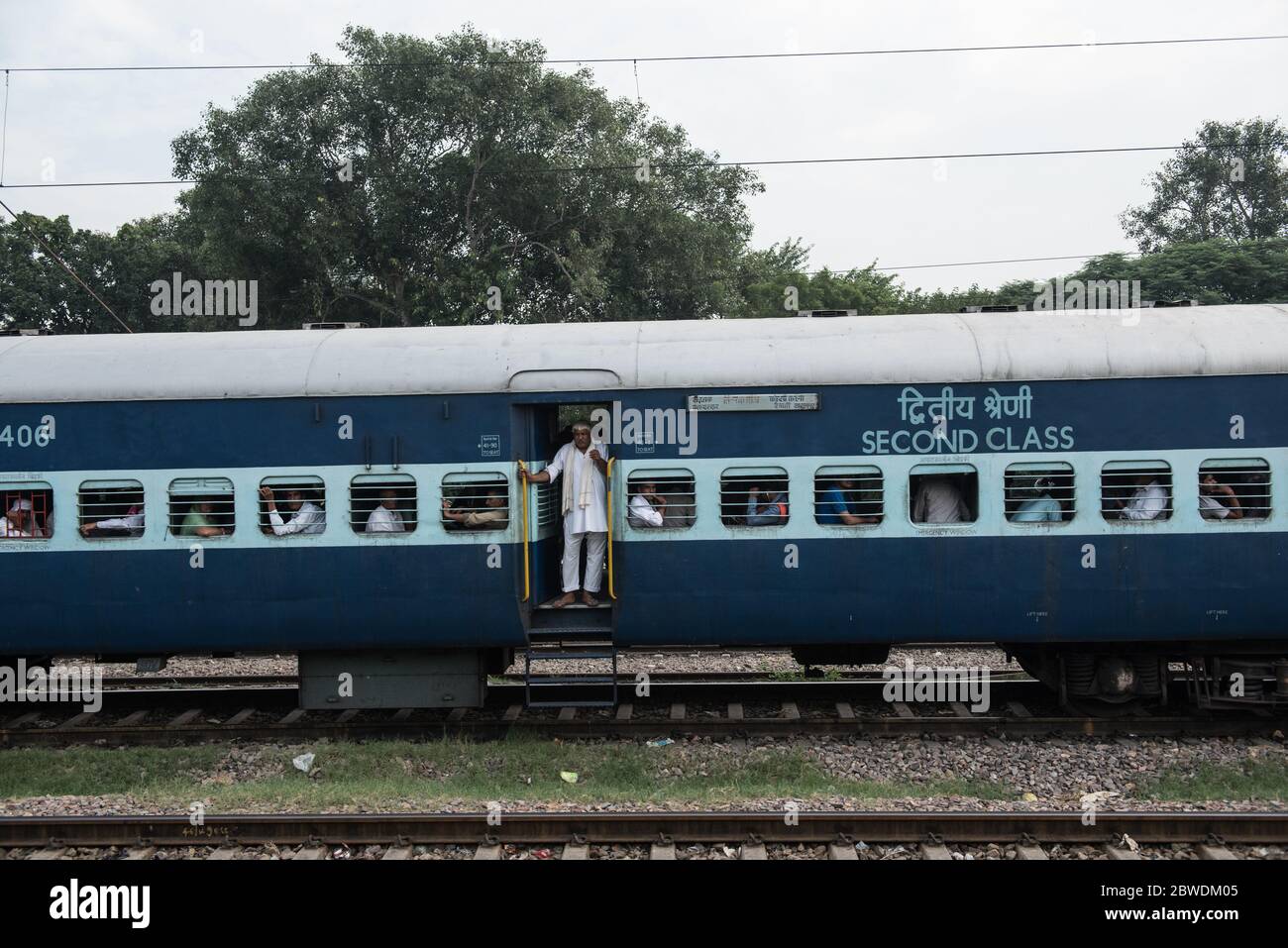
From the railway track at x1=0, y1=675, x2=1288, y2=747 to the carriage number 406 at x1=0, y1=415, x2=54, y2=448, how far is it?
8.86 feet

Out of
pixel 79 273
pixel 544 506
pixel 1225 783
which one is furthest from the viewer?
pixel 79 273

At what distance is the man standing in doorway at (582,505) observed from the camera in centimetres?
975

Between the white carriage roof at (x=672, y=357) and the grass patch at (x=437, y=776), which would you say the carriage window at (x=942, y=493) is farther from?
the grass patch at (x=437, y=776)

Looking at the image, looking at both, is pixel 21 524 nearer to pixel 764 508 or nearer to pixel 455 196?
pixel 764 508

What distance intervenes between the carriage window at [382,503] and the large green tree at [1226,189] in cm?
3588

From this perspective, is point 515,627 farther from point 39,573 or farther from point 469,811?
point 39,573

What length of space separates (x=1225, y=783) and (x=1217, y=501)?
239 centimetres

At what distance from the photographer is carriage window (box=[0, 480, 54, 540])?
9797 mm

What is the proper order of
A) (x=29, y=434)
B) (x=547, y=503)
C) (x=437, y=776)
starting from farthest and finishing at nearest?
(x=547, y=503) → (x=29, y=434) → (x=437, y=776)

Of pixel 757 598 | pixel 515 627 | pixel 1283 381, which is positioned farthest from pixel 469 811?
pixel 1283 381

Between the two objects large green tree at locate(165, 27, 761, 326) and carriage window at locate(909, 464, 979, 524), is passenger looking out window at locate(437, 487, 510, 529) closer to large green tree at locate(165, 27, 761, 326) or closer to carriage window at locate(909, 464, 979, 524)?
carriage window at locate(909, 464, 979, 524)

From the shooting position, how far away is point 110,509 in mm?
9828

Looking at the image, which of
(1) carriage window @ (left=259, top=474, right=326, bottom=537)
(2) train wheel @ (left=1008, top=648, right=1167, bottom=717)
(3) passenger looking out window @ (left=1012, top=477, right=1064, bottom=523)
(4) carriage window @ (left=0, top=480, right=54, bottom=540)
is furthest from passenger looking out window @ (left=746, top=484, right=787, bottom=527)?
(4) carriage window @ (left=0, top=480, right=54, bottom=540)

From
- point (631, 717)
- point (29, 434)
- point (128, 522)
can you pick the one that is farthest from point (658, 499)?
point (29, 434)
